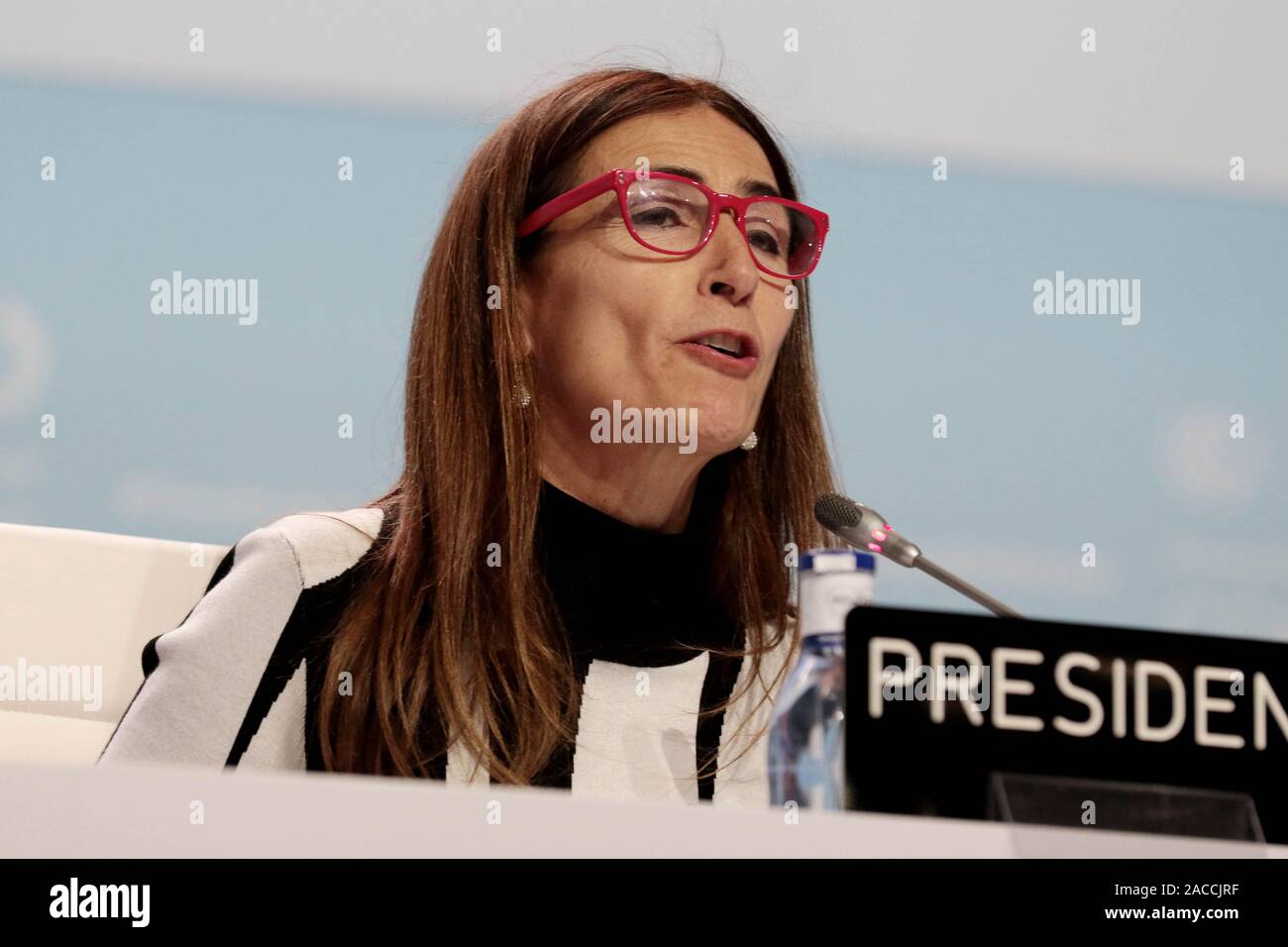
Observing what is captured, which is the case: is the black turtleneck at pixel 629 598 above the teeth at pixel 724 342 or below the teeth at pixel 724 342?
below

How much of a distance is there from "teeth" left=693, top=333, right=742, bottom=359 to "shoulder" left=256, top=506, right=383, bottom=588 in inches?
15.5

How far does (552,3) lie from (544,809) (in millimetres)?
2166

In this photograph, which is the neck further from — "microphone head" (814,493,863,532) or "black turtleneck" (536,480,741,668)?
"microphone head" (814,493,863,532)

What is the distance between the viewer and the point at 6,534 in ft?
4.93

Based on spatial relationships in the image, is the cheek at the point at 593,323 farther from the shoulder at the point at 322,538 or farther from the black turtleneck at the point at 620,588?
the shoulder at the point at 322,538

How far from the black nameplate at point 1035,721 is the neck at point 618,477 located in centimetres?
89

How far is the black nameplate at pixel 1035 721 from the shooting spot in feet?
2.22

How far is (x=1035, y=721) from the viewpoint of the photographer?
688mm

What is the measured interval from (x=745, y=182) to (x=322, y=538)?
23.4 inches

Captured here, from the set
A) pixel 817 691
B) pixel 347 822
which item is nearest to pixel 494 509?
pixel 817 691

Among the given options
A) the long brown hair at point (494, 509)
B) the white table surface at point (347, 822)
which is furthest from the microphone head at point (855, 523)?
the white table surface at point (347, 822)

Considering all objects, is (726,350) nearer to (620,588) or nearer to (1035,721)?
(620,588)
